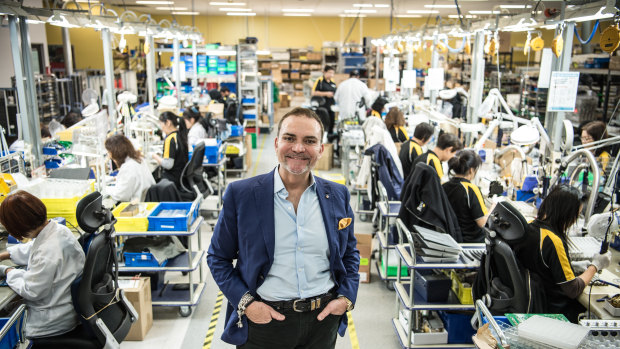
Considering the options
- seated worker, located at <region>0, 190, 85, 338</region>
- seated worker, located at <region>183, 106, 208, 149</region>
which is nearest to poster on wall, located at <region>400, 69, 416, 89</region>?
seated worker, located at <region>183, 106, 208, 149</region>

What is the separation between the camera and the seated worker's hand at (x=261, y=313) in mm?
2096

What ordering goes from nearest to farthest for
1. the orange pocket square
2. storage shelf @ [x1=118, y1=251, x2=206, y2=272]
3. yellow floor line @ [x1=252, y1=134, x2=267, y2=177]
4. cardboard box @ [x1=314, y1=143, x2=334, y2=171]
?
the orange pocket square, storage shelf @ [x1=118, y1=251, x2=206, y2=272], cardboard box @ [x1=314, y1=143, x2=334, y2=171], yellow floor line @ [x1=252, y1=134, x2=267, y2=177]

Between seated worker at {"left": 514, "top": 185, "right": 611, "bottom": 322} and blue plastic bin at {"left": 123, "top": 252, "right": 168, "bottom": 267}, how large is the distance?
288 centimetres

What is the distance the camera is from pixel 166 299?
175 inches

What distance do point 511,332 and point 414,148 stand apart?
356 centimetres

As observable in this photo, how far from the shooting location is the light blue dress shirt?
2.12 m

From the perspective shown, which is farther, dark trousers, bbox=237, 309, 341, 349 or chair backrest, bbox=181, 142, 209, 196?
chair backrest, bbox=181, 142, 209, 196

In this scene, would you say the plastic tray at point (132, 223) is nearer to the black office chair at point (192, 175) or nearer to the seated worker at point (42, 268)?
the seated worker at point (42, 268)

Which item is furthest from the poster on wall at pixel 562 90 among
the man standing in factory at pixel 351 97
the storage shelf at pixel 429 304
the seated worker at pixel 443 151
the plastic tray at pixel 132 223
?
the man standing in factory at pixel 351 97

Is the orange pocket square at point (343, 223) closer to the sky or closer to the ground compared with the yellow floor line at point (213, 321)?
closer to the sky

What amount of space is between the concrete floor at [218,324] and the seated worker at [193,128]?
8.59 ft

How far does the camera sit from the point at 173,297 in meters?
4.50

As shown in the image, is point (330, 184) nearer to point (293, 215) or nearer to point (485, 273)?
point (293, 215)

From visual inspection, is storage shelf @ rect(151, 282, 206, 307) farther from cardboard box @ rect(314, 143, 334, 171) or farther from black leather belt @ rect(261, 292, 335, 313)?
cardboard box @ rect(314, 143, 334, 171)
